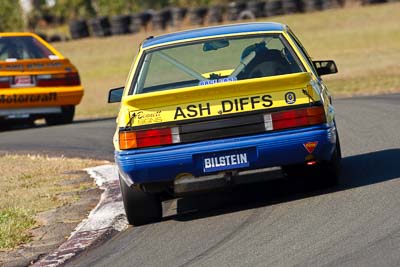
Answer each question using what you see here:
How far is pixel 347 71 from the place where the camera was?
2694 cm

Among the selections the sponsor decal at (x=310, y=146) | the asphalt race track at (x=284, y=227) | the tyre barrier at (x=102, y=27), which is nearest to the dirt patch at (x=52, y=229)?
the asphalt race track at (x=284, y=227)

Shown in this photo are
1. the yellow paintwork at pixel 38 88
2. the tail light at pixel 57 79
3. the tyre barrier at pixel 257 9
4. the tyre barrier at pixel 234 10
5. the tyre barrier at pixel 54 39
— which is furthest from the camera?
the tyre barrier at pixel 54 39

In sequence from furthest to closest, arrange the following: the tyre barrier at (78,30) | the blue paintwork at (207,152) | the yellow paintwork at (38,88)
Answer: the tyre barrier at (78,30) < the yellow paintwork at (38,88) < the blue paintwork at (207,152)

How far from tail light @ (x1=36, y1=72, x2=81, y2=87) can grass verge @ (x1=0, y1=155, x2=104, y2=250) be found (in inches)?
153

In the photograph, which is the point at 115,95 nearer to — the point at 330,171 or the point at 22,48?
the point at 330,171

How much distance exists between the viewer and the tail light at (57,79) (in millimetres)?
17641

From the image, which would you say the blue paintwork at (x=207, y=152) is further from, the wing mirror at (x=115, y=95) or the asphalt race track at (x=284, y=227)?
the wing mirror at (x=115, y=95)

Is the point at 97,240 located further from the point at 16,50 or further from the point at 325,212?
the point at 16,50

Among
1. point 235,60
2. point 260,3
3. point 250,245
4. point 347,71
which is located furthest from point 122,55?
point 250,245

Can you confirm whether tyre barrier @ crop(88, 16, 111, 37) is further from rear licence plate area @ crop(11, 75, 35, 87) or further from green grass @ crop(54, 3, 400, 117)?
rear licence plate area @ crop(11, 75, 35, 87)

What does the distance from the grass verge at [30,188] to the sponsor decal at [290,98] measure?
87.1 inches

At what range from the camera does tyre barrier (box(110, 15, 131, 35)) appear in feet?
155

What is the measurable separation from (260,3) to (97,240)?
38.1 meters

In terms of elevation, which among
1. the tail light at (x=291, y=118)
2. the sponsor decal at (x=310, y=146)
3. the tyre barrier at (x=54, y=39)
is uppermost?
the tail light at (x=291, y=118)
